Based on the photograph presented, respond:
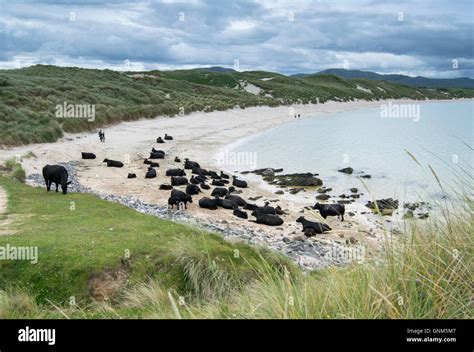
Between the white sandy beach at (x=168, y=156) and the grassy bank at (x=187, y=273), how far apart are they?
64cm

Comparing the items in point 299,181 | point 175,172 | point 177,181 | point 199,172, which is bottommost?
point 299,181

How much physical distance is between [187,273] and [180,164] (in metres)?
21.2

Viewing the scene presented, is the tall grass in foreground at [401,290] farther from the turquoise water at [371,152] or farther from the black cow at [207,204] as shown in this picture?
the black cow at [207,204]

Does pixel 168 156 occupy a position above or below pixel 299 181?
above

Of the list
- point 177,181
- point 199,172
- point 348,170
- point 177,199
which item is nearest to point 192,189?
point 177,181

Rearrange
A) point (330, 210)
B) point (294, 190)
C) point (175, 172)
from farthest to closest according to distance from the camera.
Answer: point (175, 172)
point (294, 190)
point (330, 210)

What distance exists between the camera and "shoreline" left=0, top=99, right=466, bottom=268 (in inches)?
668

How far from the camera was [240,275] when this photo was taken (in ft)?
36.3

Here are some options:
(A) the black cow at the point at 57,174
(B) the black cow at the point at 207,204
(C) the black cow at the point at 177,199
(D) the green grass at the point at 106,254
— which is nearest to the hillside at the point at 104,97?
(A) the black cow at the point at 57,174

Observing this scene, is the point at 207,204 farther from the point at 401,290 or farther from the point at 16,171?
the point at 401,290

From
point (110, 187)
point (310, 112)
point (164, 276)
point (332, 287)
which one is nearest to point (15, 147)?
point (110, 187)

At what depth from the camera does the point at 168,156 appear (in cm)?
3466
